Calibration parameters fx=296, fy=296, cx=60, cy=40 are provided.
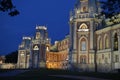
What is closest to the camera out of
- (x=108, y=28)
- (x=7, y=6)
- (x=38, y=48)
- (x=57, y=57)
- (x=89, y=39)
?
(x=7, y=6)

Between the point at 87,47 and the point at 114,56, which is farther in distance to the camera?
the point at 87,47

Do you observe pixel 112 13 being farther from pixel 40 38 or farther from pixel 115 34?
pixel 40 38

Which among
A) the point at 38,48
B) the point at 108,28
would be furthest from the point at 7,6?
the point at 38,48

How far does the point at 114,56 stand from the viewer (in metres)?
80.5

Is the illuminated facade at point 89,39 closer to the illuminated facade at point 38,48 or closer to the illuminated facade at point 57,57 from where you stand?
the illuminated facade at point 57,57

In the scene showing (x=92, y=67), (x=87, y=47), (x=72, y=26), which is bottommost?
(x=92, y=67)

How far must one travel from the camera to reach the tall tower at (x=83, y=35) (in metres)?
87.4

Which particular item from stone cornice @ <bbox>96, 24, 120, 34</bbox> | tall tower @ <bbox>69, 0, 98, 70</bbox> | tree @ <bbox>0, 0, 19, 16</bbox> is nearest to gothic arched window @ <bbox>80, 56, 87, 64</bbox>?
tall tower @ <bbox>69, 0, 98, 70</bbox>

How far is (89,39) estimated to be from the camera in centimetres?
8850

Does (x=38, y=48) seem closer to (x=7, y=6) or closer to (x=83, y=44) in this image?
(x=83, y=44)

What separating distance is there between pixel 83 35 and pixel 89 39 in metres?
2.18

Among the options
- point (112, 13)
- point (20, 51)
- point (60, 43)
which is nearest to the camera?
point (112, 13)

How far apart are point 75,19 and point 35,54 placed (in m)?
36.0

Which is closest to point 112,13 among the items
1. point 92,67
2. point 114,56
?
point 114,56
